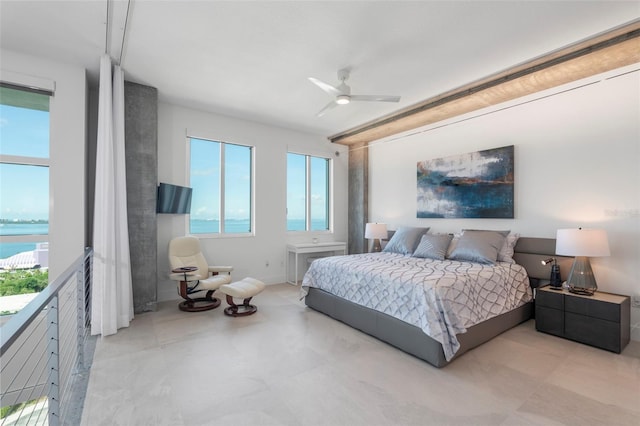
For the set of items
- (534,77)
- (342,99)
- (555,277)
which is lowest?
(555,277)

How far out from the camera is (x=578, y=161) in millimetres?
3650

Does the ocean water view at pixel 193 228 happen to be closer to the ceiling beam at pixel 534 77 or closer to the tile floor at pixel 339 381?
the tile floor at pixel 339 381

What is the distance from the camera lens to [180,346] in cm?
302

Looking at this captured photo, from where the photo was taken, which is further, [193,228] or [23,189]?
[193,228]

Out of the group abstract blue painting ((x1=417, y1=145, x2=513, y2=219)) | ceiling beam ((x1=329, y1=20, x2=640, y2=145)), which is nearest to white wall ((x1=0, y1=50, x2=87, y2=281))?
ceiling beam ((x1=329, y1=20, x2=640, y2=145))

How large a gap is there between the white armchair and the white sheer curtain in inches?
23.7

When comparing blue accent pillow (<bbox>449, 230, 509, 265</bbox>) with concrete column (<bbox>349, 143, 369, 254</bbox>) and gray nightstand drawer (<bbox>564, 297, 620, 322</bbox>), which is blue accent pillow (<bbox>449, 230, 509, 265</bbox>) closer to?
gray nightstand drawer (<bbox>564, 297, 620, 322</bbox>)

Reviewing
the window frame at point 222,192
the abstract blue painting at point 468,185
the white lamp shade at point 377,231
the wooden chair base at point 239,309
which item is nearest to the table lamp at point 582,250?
the abstract blue painting at point 468,185

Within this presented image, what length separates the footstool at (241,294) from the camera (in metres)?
3.81

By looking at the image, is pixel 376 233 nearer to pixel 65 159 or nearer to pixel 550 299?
pixel 550 299

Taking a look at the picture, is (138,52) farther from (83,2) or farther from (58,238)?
(58,238)

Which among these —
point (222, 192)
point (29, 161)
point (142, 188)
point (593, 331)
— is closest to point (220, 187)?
point (222, 192)

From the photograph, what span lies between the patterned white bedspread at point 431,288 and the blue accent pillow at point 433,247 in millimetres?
154

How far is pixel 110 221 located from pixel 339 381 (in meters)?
Answer: 2.98
